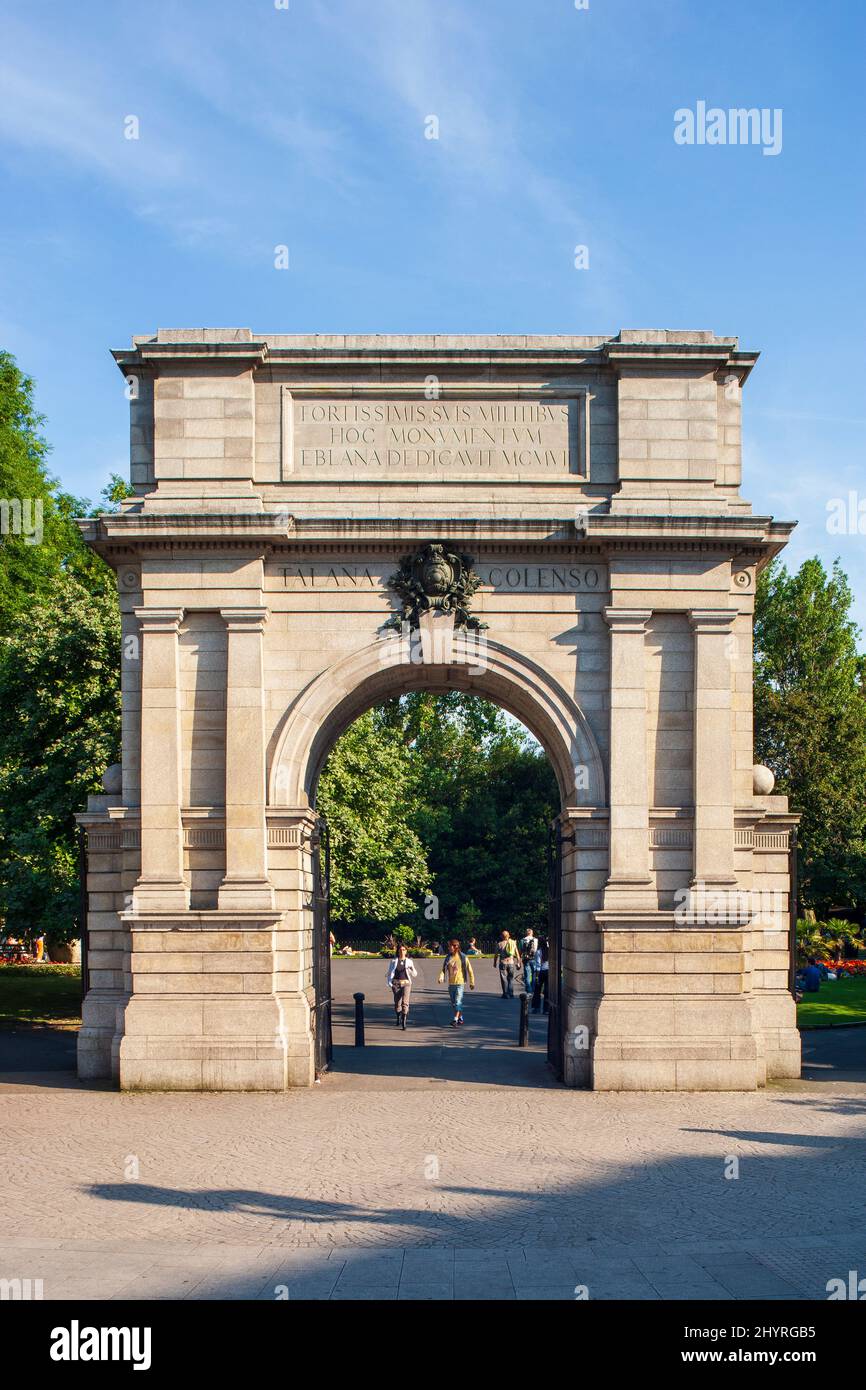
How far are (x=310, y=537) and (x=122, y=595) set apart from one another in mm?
2815

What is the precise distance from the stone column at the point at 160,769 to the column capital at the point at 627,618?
5928 millimetres

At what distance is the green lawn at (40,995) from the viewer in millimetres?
28181

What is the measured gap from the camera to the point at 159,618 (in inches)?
715

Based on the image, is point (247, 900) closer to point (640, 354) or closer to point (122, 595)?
point (122, 595)

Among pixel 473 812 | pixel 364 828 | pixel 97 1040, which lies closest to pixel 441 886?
pixel 473 812

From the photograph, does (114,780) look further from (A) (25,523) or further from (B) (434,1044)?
(A) (25,523)

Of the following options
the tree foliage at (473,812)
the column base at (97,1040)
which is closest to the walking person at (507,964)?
the column base at (97,1040)

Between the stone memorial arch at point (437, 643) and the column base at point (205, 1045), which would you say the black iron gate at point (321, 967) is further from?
the column base at point (205, 1045)

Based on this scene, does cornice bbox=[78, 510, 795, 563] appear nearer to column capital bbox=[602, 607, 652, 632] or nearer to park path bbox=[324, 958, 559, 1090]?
column capital bbox=[602, 607, 652, 632]

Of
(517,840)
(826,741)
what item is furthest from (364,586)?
(517,840)

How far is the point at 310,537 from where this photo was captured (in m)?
18.3

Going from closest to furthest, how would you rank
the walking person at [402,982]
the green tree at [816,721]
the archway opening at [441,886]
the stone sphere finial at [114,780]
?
the stone sphere finial at [114,780]
the archway opening at [441,886]
the walking person at [402,982]
the green tree at [816,721]

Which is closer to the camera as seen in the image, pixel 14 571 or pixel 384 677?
pixel 384 677

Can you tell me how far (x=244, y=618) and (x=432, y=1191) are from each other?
28.9 feet
